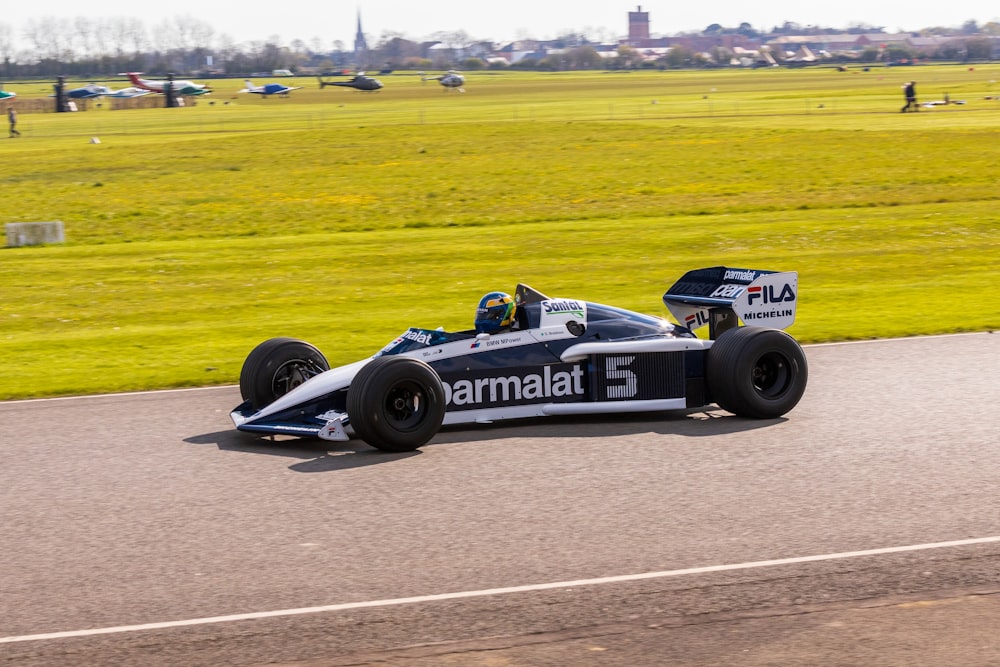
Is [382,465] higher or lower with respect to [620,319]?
lower

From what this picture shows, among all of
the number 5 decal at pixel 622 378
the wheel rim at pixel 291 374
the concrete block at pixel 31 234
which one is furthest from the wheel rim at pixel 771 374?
the concrete block at pixel 31 234

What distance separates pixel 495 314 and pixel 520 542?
10.3 feet

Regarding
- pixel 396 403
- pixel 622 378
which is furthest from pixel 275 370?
pixel 622 378

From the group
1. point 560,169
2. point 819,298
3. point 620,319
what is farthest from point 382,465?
point 560,169

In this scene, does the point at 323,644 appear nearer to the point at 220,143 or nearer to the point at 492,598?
the point at 492,598

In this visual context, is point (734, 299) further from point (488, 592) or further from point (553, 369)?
point (488, 592)

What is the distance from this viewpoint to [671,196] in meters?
29.4

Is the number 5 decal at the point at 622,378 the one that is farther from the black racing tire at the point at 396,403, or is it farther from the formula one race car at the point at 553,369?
the black racing tire at the point at 396,403

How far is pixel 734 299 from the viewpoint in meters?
10.9

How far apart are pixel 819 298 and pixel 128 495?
1083cm

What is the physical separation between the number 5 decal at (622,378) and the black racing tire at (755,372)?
595 mm

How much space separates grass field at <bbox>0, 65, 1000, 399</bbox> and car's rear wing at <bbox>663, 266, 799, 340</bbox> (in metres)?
3.20

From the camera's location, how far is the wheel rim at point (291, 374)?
10184 mm

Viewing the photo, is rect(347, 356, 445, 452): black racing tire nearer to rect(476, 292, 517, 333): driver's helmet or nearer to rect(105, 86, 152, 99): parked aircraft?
rect(476, 292, 517, 333): driver's helmet
